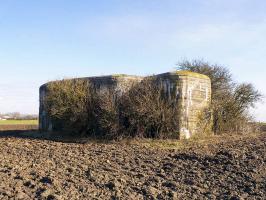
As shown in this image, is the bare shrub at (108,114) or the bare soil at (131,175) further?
the bare shrub at (108,114)

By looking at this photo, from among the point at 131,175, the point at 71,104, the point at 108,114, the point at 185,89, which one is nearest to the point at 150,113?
the point at 108,114

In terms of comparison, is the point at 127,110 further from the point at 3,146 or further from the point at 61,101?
the point at 3,146

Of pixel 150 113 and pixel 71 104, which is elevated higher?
pixel 71 104

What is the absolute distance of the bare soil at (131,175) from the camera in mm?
8156

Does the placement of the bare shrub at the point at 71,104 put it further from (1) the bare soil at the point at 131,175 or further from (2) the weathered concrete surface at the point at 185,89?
(1) the bare soil at the point at 131,175

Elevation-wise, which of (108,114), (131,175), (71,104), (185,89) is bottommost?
(131,175)

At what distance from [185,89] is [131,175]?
9.35 meters

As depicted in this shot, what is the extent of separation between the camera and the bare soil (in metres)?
8.16

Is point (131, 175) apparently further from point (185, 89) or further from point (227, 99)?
point (227, 99)

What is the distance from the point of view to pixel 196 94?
19.2 m

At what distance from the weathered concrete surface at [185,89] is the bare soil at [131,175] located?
4762mm

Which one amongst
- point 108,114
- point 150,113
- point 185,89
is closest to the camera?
point 150,113

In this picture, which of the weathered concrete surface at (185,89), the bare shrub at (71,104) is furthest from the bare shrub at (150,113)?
the bare shrub at (71,104)

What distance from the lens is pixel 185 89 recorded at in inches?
734
